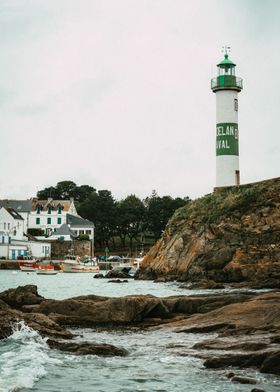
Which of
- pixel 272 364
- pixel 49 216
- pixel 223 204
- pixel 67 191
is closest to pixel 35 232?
pixel 49 216

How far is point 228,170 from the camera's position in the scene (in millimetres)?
62469

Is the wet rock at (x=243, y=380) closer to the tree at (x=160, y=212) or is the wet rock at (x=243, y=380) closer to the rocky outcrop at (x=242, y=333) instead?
the rocky outcrop at (x=242, y=333)

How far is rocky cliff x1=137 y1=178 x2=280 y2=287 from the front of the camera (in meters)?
51.0

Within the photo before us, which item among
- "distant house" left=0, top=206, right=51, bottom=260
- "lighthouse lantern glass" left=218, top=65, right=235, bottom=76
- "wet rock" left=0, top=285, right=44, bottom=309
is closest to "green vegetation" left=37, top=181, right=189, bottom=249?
"distant house" left=0, top=206, right=51, bottom=260

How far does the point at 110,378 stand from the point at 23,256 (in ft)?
290

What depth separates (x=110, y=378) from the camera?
14719mm

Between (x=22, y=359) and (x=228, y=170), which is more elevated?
(x=228, y=170)

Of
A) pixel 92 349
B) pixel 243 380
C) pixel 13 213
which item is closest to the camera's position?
pixel 243 380

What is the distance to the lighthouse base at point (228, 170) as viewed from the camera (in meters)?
62.4

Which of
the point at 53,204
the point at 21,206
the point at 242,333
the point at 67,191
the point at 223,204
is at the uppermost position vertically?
the point at 67,191

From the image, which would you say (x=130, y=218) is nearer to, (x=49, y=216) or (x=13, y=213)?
(x=49, y=216)

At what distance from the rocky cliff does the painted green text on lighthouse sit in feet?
16.5

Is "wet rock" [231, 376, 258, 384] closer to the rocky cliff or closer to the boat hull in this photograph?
the rocky cliff

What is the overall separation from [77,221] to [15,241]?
15357mm
